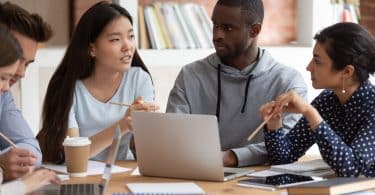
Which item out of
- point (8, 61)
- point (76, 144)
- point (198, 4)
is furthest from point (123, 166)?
point (198, 4)

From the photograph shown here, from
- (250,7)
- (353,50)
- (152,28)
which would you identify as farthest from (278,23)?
(353,50)

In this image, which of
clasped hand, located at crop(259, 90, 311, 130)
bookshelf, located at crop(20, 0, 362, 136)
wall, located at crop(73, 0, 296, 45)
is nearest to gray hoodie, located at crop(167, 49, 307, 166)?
clasped hand, located at crop(259, 90, 311, 130)

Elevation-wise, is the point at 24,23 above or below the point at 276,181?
above

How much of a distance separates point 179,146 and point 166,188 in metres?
0.17

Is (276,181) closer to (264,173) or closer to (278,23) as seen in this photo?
(264,173)

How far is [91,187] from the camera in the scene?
6.18 ft

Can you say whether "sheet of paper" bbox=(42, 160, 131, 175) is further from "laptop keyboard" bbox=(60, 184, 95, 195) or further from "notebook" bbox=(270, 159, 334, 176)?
"notebook" bbox=(270, 159, 334, 176)

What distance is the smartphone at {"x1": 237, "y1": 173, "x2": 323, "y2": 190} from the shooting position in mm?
1924

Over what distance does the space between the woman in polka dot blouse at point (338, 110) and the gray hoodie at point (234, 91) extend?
0.69ft

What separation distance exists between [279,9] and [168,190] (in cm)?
247

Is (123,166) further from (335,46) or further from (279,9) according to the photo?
(279,9)

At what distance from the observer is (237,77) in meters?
2.58

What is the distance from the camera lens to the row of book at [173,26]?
12.1 ft

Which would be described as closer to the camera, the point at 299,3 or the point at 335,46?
the point at 335,46
